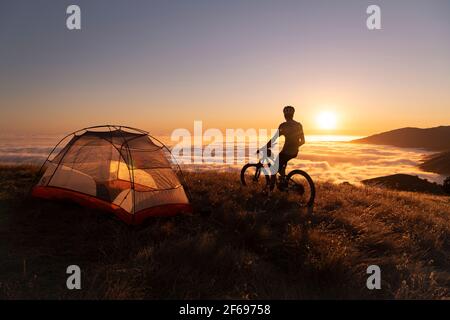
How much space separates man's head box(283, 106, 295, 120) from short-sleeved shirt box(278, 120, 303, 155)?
0.14 meters

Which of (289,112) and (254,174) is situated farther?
(254,174)

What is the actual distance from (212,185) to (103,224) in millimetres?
5130

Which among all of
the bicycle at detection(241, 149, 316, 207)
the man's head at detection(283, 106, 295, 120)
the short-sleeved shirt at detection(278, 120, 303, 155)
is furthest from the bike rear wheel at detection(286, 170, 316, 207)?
the man's head at detection(283, 106, 295, 120)

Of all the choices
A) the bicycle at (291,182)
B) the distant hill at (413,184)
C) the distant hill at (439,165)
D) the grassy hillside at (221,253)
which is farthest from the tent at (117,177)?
the distant hill at (439,165)

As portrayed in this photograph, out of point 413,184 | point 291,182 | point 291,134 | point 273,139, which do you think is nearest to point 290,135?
point 291,134

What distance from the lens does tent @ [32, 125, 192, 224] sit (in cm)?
898

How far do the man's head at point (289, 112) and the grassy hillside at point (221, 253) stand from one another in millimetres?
2585

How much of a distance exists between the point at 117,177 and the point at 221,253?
569 cm

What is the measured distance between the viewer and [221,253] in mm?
6309

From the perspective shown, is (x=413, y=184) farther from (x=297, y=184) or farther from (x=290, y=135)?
(x=290, y=135)

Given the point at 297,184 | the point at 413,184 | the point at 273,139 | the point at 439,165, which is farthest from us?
the point at 439,165

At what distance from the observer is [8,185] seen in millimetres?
11695

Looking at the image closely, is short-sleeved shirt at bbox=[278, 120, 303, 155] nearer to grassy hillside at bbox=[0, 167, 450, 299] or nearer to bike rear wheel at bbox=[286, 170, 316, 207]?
bike rear wheel at bbox=[286, 170, 316, 207]

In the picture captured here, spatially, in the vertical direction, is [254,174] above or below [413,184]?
above
